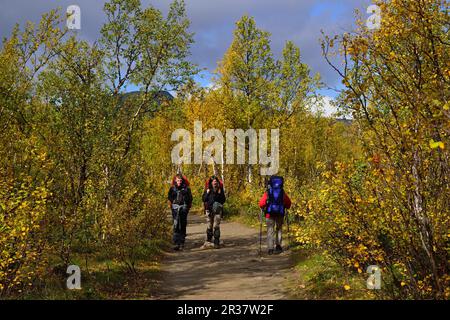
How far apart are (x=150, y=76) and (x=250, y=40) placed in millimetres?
16716

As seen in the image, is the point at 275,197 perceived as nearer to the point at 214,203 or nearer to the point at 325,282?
the point at 214,203

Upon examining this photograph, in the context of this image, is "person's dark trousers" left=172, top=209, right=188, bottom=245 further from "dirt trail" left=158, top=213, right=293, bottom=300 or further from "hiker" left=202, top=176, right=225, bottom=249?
"hiker" left=202, top=176, right=225, bottom=249

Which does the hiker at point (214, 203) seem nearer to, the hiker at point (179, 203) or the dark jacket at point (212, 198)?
the dark jacket at point (212, 198)

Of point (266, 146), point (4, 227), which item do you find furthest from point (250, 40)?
point (4, 227)

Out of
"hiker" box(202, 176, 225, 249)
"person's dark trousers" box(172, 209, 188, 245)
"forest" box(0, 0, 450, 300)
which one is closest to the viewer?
"forest" box(0, 0, 450, 300)

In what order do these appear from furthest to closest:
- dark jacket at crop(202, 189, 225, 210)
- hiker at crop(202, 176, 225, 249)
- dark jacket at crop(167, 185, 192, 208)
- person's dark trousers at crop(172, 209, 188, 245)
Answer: dark jacket at crop(202, 189, 225, 210), hiker at crop(202, 176, 225, 249), dark jacket at crop(167, 185, 192, 208), person's dark trousers at crop(172, 209, 188, 245)

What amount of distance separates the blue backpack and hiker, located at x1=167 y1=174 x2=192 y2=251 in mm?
2833

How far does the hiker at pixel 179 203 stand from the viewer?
47.1ft

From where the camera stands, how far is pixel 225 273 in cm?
1066

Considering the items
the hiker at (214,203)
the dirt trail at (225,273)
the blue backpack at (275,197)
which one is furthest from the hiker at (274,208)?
the hiker at (214,203)

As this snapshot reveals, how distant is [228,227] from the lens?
21625mm

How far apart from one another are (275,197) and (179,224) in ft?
11.3

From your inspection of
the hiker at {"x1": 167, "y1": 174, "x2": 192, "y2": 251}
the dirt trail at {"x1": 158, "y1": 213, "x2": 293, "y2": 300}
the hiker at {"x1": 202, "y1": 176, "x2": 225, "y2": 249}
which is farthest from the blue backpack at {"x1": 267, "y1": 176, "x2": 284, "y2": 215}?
the hiker at {"x1": 167, "y1": 174, "x2": 192, "y2": 251}

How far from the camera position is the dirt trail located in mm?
8844
